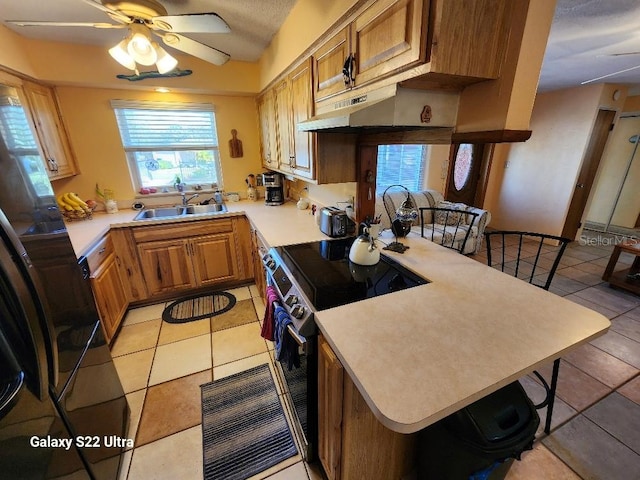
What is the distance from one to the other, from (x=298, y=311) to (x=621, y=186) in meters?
6.97

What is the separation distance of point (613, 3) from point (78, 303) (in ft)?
11.2

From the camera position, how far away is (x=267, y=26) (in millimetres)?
2160

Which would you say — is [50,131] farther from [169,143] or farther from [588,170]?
[588,170]

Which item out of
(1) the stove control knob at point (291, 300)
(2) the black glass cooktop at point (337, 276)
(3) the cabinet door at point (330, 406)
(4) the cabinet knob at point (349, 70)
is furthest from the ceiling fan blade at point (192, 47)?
(3) the cabinet door at point (330, 406)

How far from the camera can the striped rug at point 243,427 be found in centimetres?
142

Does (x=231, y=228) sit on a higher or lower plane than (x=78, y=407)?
higher

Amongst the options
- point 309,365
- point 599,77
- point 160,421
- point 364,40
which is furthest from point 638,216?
point 160,421

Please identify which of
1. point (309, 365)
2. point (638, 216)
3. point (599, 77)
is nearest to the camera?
point (309, 365)

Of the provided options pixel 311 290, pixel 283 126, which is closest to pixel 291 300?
pixel 311 290

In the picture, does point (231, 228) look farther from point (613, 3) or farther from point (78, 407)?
point (613, 3)

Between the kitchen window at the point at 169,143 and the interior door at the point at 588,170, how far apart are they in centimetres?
540

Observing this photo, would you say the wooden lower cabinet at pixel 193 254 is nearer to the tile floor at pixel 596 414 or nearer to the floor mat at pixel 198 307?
the floor mat at pixel 198 307

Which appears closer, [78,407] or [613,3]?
[78,407]

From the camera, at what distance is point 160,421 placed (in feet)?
5.39
